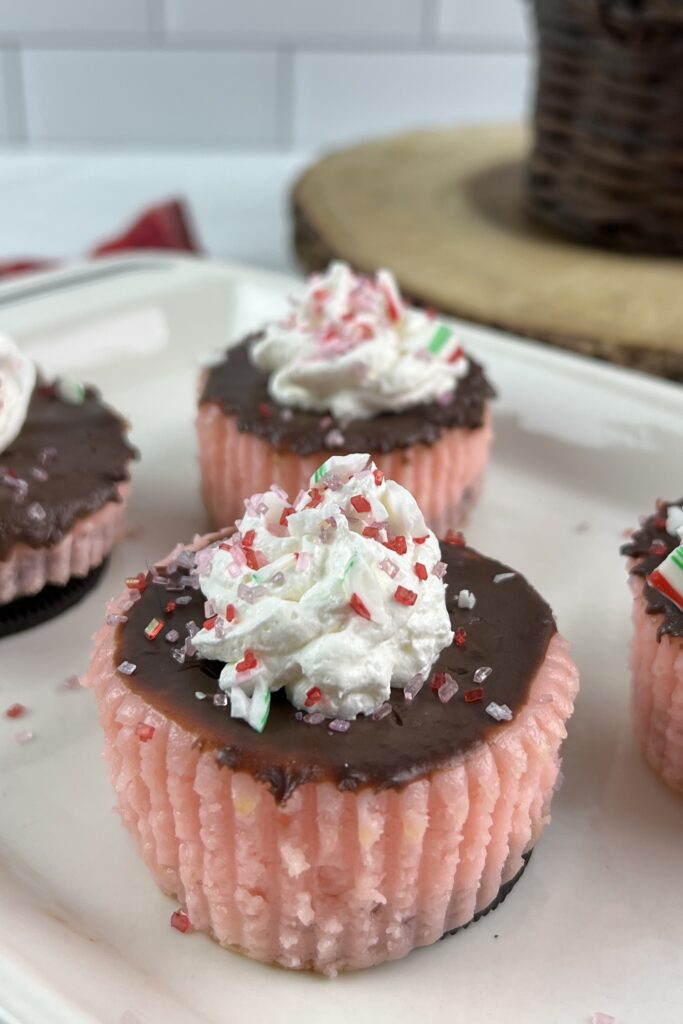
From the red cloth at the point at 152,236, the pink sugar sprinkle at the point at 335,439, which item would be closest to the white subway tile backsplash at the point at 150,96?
the red cloth at the point at 152,236

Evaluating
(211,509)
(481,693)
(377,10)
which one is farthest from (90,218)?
(481,693)

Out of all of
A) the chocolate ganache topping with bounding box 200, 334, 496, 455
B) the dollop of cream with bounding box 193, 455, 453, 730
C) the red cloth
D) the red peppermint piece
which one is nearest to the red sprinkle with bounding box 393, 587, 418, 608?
the dollop of cream with bounding box 193, 455, 453, 730

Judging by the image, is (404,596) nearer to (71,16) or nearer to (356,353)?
(356,353)

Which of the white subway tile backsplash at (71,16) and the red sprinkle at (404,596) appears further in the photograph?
the white subway tile backsplash at (71,16)

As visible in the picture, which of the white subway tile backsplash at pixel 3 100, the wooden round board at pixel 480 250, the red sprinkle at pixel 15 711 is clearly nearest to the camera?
the red sprinkle at pixel 15 711

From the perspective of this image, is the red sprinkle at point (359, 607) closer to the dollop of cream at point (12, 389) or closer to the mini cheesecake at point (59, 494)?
the mini cheesecake at point (59, 494)

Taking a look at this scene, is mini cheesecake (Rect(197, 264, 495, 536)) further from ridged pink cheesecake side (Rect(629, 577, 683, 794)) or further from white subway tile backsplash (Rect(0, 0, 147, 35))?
white subway tile backsplash (Rect(0, 0, 147, 35))

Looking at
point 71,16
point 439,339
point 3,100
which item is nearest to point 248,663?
point 439,339
